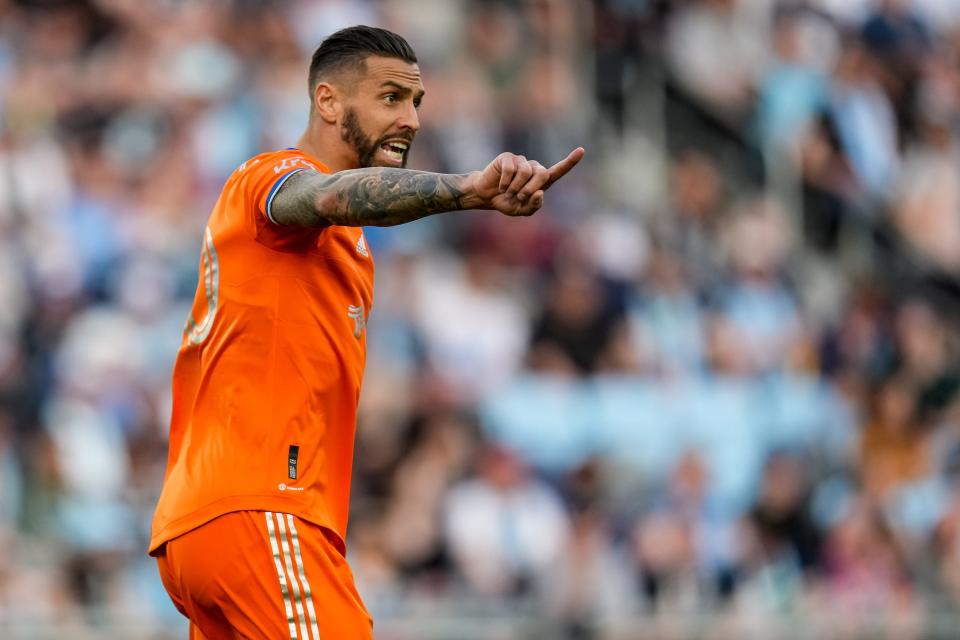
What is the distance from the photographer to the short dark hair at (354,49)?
6.45 meters

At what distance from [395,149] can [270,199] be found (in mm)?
642

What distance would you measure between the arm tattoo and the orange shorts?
1.01 metres

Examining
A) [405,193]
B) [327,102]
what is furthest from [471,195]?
[327,102]

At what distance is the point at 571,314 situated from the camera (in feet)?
45.9

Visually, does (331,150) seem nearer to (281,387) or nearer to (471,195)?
(281,387)

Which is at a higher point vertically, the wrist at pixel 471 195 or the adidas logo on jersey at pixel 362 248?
the adidas logo on jersey at pixel 362 248

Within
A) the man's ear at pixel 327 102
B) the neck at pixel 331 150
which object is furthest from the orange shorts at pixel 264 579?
the man's ear at pixel 327 102

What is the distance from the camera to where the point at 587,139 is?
53.1 ft

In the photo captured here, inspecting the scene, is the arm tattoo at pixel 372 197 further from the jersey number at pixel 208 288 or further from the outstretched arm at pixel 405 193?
the jersey number at pixel 208 288

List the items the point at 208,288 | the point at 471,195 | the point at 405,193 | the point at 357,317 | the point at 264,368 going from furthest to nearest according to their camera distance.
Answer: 1. the point at 357,317
2. the point at 208,288
3. the point at 264,368
4. the point at 405,193
5. the point at 471,195

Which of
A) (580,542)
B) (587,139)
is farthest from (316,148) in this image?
(587,139)

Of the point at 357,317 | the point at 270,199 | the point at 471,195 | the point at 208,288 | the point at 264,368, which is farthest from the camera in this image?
the point at 357,317

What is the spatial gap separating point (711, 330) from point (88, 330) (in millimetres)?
4698

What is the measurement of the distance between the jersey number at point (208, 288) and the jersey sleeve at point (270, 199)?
0.22m
